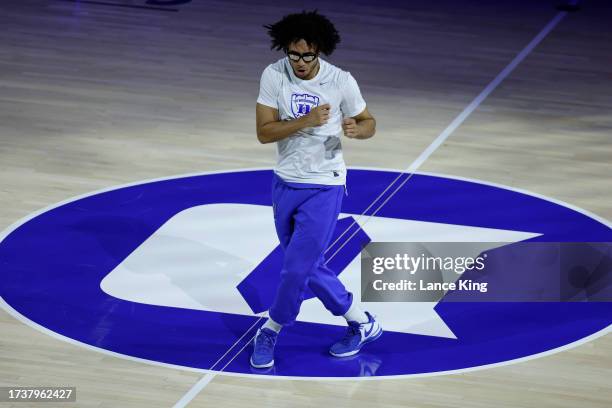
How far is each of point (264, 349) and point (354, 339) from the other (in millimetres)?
499

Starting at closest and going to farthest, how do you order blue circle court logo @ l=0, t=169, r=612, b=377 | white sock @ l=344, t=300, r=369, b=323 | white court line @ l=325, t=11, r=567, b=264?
1. white sock @ l=344, t=300, r=369, b=323
2. blue circle court logo @ l=0, t=169, r=612, b=377
3. white court line @ l=325, t=11, r=567, b=264

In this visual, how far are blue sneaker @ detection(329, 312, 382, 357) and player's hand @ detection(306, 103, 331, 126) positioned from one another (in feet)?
3.99

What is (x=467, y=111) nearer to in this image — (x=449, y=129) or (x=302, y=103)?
(x=449, y=129)

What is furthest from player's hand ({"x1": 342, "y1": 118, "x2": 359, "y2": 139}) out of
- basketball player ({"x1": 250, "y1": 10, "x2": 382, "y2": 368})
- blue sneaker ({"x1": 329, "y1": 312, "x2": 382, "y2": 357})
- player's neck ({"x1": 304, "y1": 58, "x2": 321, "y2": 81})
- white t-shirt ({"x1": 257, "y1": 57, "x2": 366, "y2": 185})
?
blue sneaker ({"x1": 329, "y1": 312, "x2": 382, "y2": 357})

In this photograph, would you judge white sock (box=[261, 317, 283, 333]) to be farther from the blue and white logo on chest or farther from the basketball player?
the blue and white logo on chest

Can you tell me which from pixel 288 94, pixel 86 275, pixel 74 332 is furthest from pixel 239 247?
pixel 288 94

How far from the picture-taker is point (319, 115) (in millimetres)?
6234

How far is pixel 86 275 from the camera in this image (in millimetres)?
7855

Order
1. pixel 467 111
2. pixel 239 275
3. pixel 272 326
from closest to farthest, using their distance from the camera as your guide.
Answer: pixel 272 326 → pixel 239 275 → pixel 467 111

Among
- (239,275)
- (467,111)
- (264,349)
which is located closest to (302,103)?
(264,349)

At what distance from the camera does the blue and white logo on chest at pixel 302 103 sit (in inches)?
252

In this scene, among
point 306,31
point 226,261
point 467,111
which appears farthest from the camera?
point 467,111

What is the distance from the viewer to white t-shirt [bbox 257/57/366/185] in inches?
252

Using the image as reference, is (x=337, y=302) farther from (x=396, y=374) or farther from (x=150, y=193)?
(x=150, y=193)
